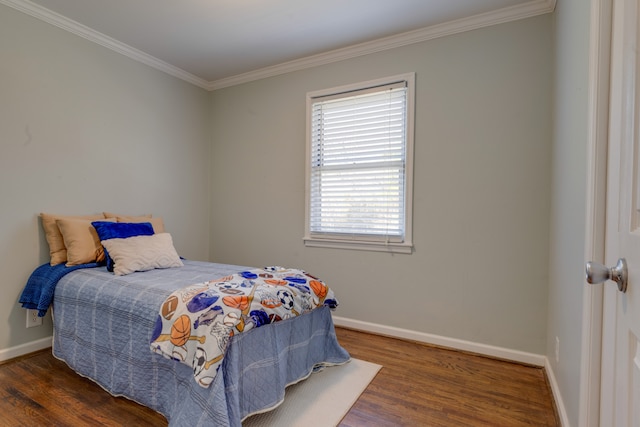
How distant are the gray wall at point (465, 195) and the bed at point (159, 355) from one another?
882 mm

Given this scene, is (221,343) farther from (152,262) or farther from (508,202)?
(508,202)

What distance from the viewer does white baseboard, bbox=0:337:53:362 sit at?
2406mm

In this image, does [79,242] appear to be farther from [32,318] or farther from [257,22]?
[257,22]

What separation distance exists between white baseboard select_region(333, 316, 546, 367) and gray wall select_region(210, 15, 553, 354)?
1.7 inches

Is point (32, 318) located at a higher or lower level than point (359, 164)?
lower

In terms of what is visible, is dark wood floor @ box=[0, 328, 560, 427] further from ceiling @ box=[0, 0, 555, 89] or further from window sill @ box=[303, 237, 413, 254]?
ceiling @ box=[0, 0, 555, 89]

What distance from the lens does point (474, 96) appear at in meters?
2.62

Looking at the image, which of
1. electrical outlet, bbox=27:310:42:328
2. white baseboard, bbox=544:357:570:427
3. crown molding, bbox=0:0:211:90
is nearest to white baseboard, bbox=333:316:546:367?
white baseboard, bbox=544:357:570:427

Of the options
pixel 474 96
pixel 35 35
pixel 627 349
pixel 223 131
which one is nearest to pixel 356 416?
pixel 627 349

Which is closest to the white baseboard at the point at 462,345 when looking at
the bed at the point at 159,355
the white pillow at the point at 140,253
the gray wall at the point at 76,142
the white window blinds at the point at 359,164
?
the bed at the point at 159,355

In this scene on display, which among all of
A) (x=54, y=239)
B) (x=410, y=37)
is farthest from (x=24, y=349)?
(x=410, y=37)

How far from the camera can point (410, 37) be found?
283 cm

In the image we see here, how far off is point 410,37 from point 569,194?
1878 millimetres

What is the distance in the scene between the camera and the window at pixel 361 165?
114 inches
